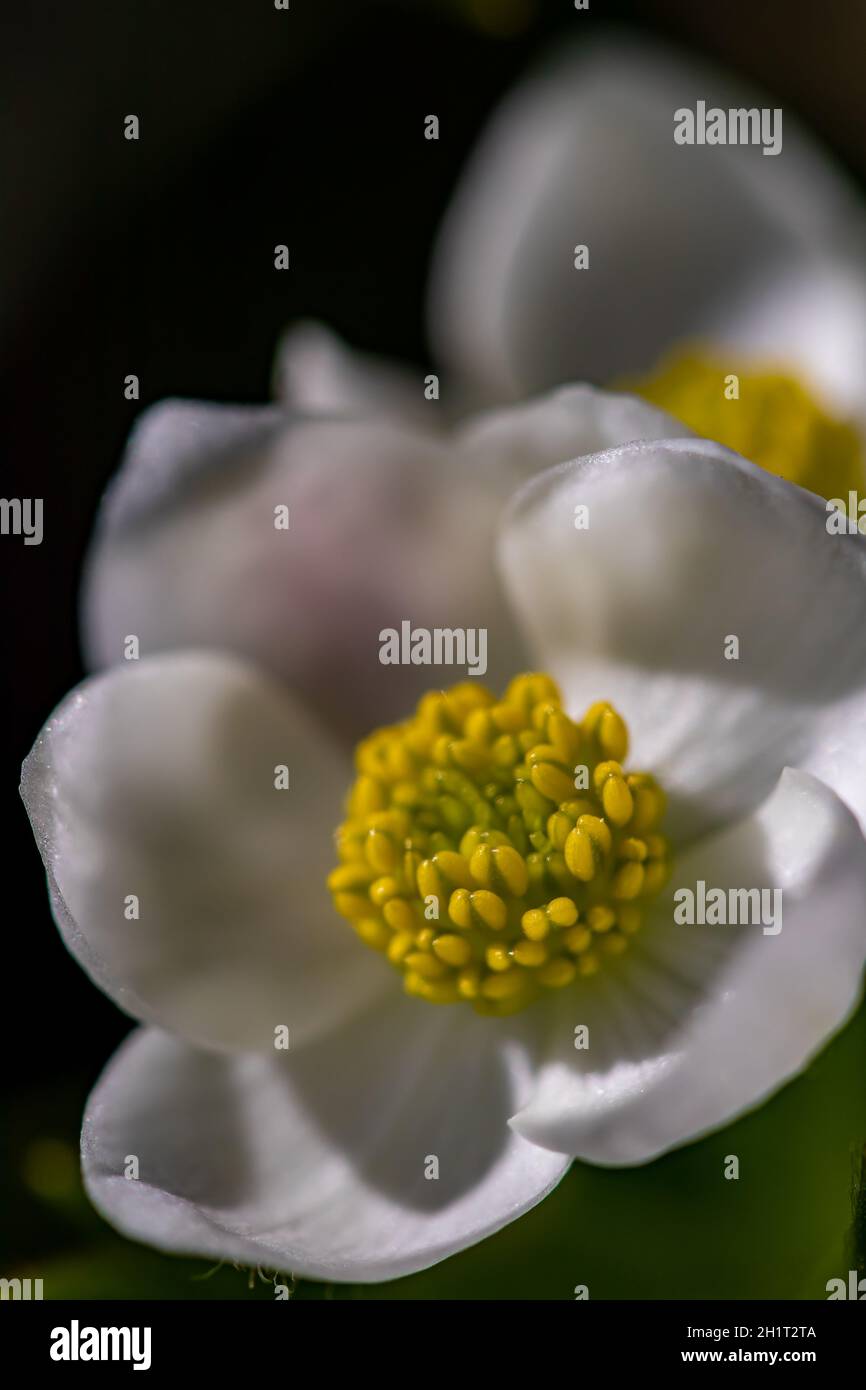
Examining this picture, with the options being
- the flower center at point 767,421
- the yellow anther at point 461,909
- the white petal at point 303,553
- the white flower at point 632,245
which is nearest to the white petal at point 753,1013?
the yellow anther at point 461,909

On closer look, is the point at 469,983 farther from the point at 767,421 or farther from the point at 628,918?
the point at 767,421

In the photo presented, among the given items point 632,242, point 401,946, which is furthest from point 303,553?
point 632,242

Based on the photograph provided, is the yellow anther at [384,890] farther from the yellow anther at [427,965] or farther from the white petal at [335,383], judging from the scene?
the white petal at [335,383]

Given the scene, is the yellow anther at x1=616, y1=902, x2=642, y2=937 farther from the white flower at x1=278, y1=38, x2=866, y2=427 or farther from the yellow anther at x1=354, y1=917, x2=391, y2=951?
the white flower at x1=278, y1=38, x2=866, y2=427

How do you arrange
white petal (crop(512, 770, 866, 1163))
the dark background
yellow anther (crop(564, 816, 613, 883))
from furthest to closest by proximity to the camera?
1. the dark background
2. yellow anther (crop(564, 816, 613, 883))
3. white petal (crop(512, 770, 866, 1163))

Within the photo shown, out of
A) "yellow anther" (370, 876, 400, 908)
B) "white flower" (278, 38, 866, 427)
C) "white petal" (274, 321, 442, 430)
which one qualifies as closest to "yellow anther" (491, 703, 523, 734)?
"yellow anther" (370, 876, 400, 908)
